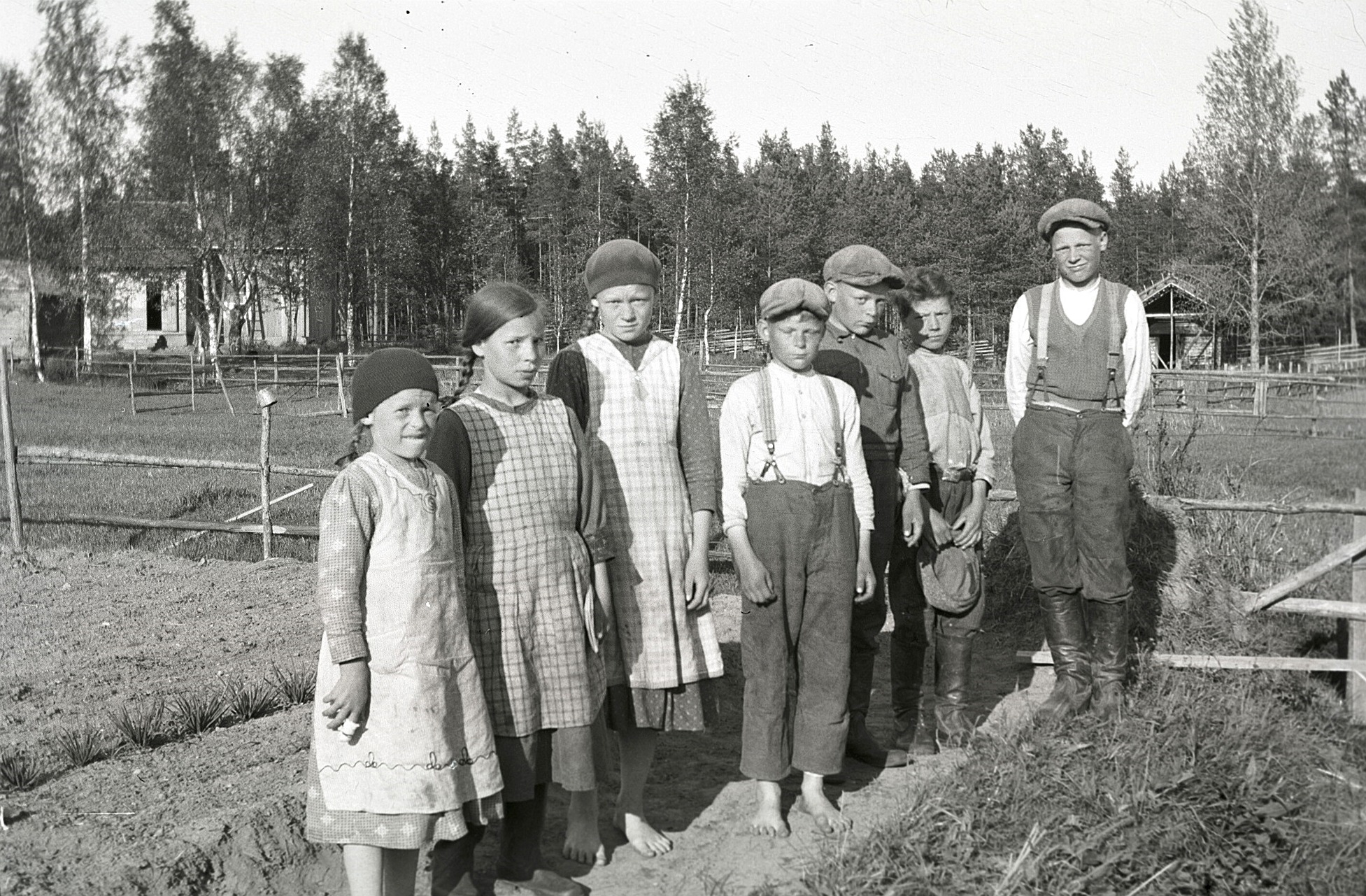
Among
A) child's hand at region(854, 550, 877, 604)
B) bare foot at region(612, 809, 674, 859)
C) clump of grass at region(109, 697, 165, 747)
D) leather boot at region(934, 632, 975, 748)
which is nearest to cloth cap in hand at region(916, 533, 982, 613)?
leather boot at region(934, 632, 975, 748)

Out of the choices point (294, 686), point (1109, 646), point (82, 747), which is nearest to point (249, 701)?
point (294, 686)

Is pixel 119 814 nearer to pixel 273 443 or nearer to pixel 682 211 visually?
pixel 273 443

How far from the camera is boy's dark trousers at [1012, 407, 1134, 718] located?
453cm

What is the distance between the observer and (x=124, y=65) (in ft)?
98.7

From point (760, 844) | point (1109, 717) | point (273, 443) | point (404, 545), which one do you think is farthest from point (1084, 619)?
point (273, 443)

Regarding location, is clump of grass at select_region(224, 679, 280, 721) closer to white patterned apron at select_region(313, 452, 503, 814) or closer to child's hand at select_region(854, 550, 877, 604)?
white patterned apron at select_region(313, 452, 503, 814)

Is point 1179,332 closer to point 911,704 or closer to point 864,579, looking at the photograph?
point 911,704

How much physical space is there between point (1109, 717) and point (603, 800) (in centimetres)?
188

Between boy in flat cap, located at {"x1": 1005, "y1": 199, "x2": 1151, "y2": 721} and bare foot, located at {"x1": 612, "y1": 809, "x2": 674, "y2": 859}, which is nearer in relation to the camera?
bare foot, located at {"x1": 612, "y1": 809, "x2": 674, "y2": 859}

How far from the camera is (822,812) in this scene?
391 centimetres

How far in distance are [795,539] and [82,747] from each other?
2743mm

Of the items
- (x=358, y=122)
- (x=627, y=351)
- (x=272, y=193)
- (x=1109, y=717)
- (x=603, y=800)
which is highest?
(x=358, y=122)

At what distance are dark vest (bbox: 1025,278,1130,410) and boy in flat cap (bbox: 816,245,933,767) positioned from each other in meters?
0.55

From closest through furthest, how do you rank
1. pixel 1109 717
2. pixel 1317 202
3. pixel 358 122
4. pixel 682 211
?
pixel 1317 202 → pixel 1109 717 → pixel 358 122 → pixel 682 211
